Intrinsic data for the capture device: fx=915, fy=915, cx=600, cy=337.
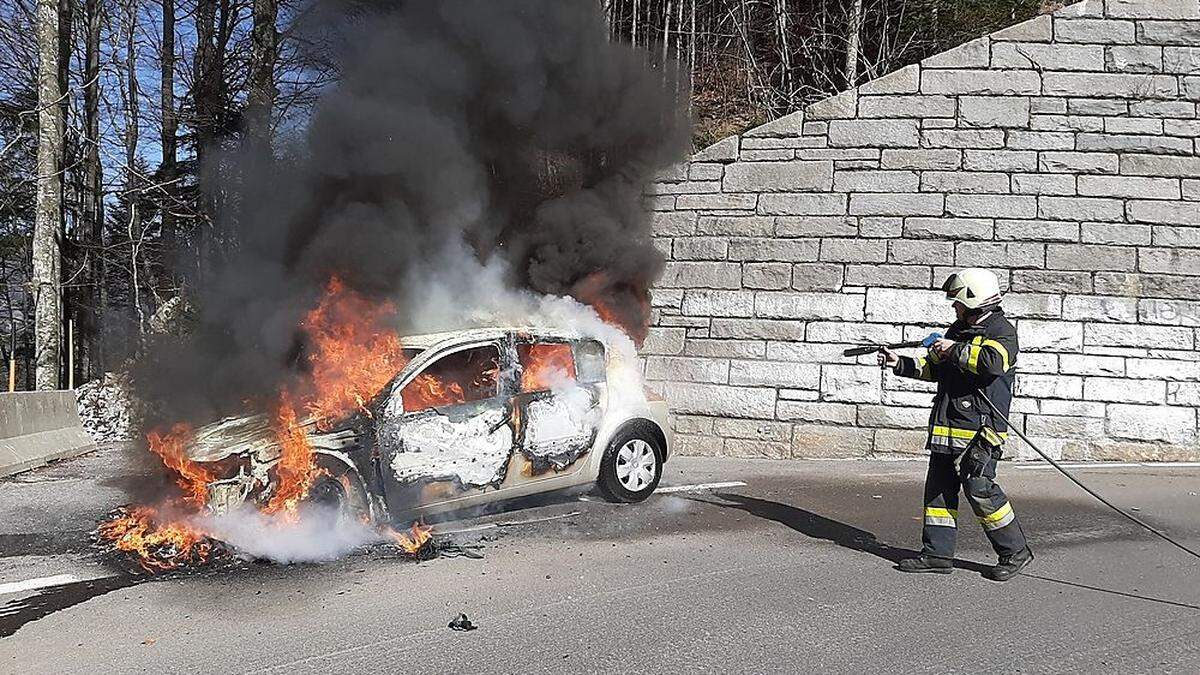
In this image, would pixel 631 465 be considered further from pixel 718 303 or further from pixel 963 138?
pixel 963 138

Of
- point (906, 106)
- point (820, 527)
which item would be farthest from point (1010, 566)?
point (906, 106)

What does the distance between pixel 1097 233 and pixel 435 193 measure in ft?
24.8

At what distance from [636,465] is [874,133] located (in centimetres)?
580

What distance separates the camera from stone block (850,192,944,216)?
1085 centimetres

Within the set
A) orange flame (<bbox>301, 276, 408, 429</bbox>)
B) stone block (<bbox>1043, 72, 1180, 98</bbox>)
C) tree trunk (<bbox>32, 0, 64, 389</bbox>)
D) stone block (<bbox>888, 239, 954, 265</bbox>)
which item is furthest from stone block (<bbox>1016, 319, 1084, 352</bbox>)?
tree trunk (<bbox>32, 0, 64, 389</bbox>)

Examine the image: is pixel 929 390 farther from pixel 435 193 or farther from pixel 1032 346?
pixel 435 193

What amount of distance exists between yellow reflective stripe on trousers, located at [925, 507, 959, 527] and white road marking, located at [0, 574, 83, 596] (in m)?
5.31

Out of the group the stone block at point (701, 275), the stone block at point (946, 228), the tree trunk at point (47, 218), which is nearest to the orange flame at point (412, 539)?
the stone block at point (701, 275)

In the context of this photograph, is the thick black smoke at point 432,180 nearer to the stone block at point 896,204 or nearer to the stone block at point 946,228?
the stone block at point 896,204

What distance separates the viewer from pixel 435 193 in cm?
827

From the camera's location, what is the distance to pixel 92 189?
70.5 feet

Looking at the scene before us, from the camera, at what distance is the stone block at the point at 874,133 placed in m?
11.1

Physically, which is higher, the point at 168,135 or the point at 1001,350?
the point at 168,135

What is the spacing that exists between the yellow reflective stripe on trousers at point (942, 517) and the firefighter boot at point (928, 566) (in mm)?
219
